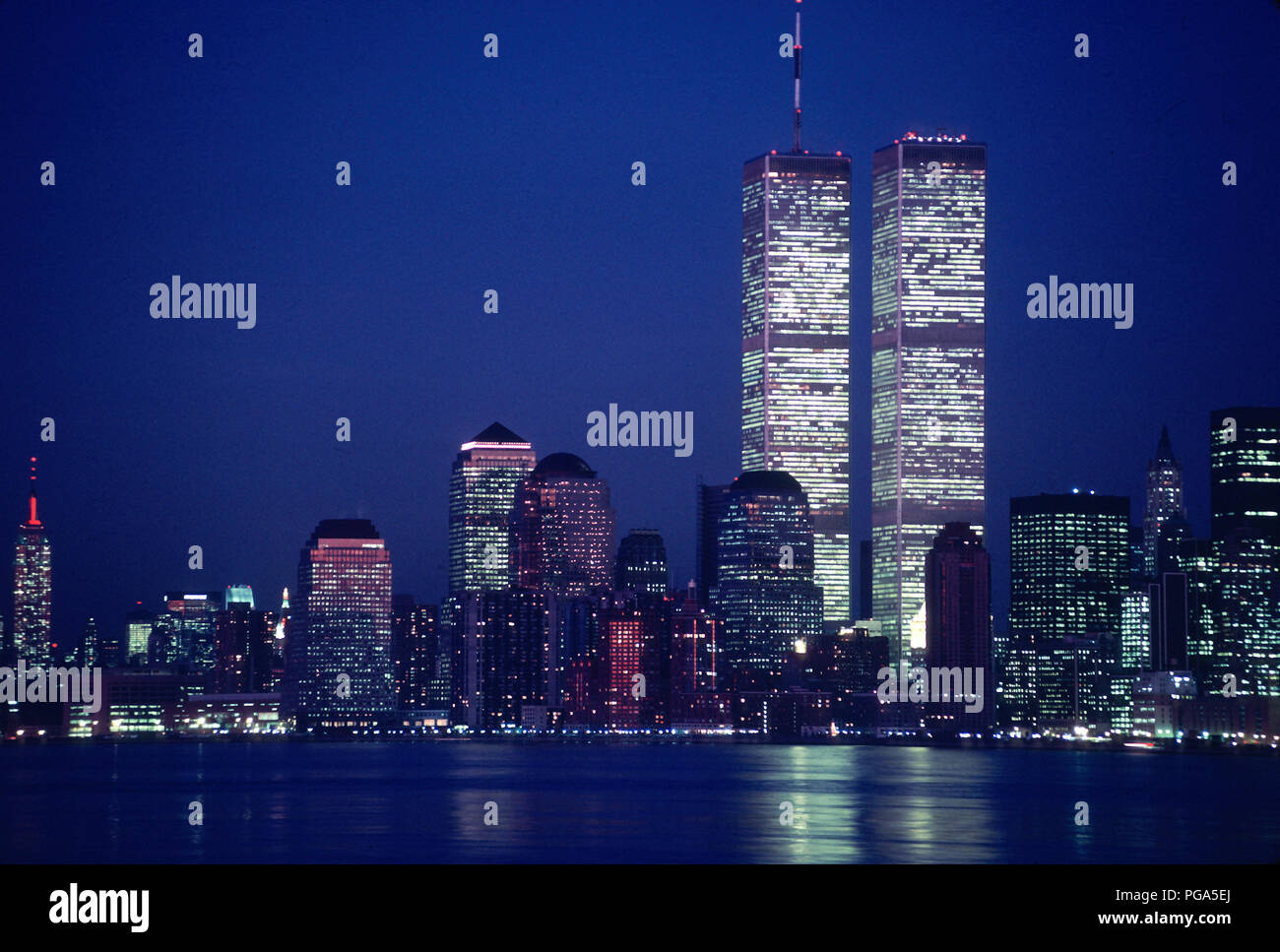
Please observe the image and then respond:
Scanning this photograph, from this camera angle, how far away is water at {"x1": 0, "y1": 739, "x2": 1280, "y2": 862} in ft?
229

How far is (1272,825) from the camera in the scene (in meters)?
92.0

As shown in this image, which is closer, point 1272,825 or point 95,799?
point 1272,825

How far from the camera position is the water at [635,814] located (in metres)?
69.7

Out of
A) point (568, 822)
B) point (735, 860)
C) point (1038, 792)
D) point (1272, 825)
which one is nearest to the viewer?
point (735, 860)

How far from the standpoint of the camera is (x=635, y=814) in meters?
93.3
